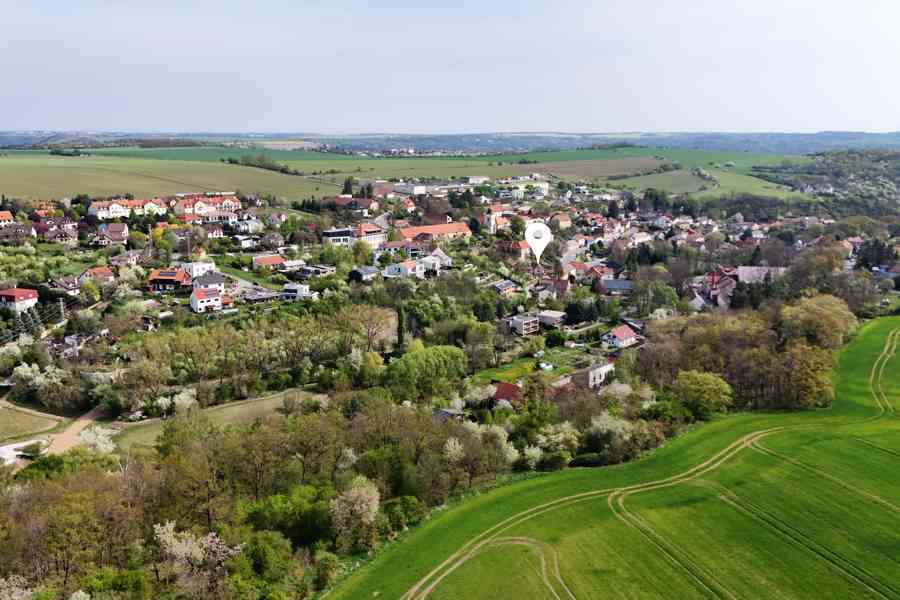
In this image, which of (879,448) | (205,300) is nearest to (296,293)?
(205,300)

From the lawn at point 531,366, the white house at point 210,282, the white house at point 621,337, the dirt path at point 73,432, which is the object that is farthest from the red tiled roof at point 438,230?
the dirt path at point 73,432

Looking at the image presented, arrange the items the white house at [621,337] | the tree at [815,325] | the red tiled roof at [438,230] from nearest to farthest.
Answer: the tree at [815,325] < the white house at [621,337] < the red tiled roof at [438,230]

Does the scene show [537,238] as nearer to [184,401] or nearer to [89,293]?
[89,293]

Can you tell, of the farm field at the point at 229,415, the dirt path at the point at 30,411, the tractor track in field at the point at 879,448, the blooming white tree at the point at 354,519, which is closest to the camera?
the blooming white tree at the point at 354,519

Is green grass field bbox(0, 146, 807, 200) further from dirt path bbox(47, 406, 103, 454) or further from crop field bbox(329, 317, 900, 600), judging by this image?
crop field bbox(329, 317, 900, 600)

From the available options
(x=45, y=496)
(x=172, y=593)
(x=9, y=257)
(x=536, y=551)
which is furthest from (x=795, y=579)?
(x=9, y=257)

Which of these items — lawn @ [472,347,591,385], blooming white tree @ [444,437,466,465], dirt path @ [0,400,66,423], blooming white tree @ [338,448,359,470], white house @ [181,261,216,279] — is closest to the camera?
blooming white tree @ [338,448,359,470]

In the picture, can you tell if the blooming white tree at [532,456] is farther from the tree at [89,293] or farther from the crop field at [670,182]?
the crop field at [670,182]

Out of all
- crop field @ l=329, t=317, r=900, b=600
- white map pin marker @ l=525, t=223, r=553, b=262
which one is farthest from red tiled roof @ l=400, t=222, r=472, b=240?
crop field @ l=329, t=317, r=900, b=600
